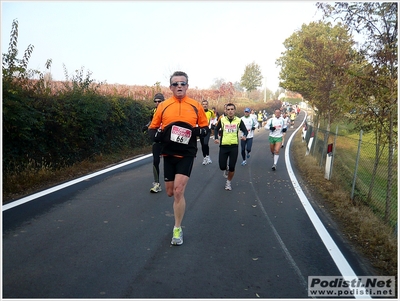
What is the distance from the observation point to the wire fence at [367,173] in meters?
7.82

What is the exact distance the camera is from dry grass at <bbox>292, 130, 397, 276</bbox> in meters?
4.61

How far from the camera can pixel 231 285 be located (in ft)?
12.3

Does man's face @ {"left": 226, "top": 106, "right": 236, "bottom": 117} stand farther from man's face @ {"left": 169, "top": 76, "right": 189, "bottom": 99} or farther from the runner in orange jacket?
man's face @ {"left": 169, "top": 76, "right": 189, "bottom": 99}

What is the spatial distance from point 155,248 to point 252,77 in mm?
59835

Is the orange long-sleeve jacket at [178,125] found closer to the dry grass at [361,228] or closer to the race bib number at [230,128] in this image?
the dry grass at [361,228]

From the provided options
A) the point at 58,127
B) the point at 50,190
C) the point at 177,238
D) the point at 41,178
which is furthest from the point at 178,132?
the point at 58,127

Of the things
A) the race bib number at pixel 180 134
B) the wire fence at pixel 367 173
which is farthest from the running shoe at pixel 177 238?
the wire fence at pixel 367 173

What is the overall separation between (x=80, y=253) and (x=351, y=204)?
544 cm

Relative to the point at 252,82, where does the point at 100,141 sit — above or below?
below

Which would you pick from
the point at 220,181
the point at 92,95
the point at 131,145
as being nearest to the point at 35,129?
the point at 92,95

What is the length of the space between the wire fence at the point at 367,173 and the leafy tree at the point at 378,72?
40 cm

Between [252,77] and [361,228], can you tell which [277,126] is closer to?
[361,228]

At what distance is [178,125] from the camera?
4.81 metres

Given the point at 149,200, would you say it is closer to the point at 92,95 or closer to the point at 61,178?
the point at 61,178
